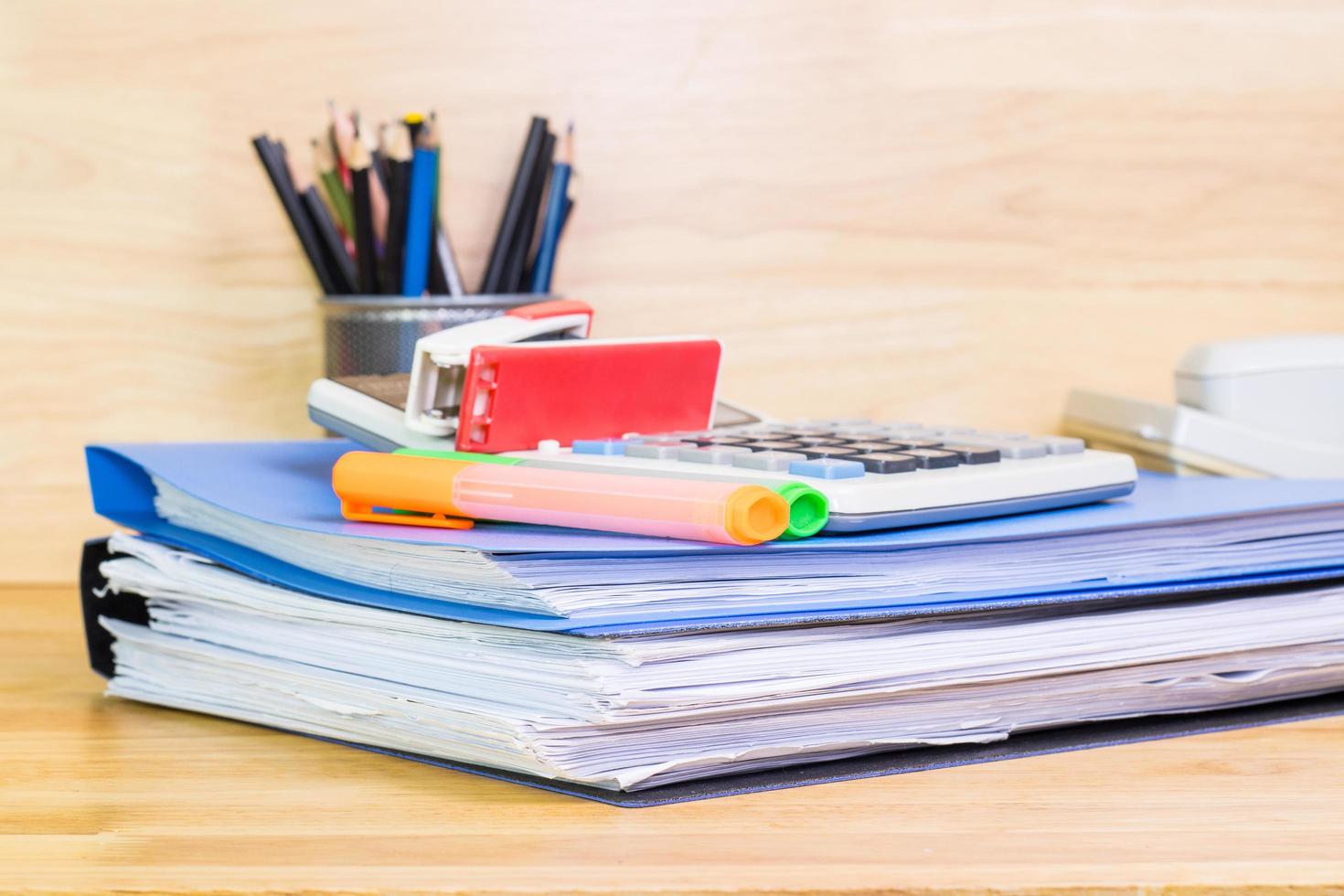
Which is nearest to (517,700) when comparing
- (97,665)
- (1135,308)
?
(97,665)

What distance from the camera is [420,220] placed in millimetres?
693

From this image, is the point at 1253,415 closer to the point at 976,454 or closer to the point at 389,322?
the point at 976,454

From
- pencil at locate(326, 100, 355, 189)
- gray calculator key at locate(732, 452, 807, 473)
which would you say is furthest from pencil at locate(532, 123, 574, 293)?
gray calculator key at locate(732, 452, 807, 473)

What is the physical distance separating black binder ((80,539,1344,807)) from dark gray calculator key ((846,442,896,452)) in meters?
0.11

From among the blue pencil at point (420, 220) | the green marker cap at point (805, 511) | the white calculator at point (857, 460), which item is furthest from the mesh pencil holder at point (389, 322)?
the green marker cap at point (805, 511)

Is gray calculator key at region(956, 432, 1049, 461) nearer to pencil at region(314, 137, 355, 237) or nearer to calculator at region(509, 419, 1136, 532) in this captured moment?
calculator at region(509, 419, 1136, 532)

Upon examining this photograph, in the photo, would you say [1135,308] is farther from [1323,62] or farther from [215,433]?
[215,433]

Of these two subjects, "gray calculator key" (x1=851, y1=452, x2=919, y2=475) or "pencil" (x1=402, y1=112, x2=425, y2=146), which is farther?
"pencil" (x1=402, y1=112, x2=425, y2=146)

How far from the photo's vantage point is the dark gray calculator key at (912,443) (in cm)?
51

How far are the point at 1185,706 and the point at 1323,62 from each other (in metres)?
0.51

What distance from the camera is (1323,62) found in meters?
0.83

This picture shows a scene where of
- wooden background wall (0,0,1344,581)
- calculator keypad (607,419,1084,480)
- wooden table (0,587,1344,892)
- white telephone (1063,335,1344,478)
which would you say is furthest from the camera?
wooden background wall (0,0,1344,581)

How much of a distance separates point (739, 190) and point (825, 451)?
35 centimetres

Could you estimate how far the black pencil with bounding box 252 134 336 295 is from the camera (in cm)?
71
